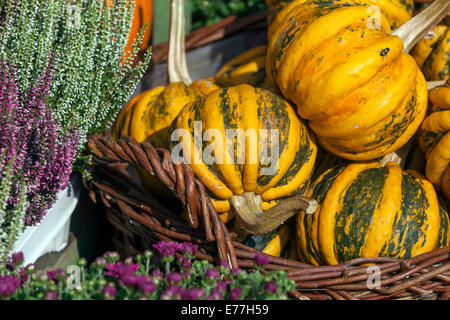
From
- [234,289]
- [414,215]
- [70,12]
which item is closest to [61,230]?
[70,12]

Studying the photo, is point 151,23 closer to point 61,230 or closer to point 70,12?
point 70,12

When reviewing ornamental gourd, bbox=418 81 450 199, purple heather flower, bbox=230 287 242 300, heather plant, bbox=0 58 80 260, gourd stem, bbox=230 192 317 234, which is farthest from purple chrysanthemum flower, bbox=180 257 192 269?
ornamental gourd, bbox=418 81 450 199

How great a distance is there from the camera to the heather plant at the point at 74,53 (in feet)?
3.15

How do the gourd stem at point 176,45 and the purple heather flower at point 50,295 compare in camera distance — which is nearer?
the purple heather flower at point 50,295

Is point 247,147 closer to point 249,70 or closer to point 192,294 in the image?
point 192,294

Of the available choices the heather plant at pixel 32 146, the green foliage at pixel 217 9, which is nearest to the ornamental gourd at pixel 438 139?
the heather plant at pixel 32 146

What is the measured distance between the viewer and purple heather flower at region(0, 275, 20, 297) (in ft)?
2.09

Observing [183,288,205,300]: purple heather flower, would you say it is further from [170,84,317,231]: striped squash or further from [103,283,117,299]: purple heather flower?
[170,84,317,231]: striped squash

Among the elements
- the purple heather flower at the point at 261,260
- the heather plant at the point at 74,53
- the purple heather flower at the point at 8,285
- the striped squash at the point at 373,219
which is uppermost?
the heather plant at the point at 74,53

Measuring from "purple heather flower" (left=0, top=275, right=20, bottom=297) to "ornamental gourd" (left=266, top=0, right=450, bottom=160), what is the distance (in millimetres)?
635

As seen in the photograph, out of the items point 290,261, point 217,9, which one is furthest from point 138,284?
point 217,9

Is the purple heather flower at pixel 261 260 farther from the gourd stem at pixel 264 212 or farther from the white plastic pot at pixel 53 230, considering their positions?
the white plastic pot at pixel 53 230

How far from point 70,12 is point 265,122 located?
507 mm

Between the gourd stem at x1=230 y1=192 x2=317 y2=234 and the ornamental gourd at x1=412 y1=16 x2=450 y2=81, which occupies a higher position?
the ornamental gourd at x1=412 y1=16 x2=450 y2=81
